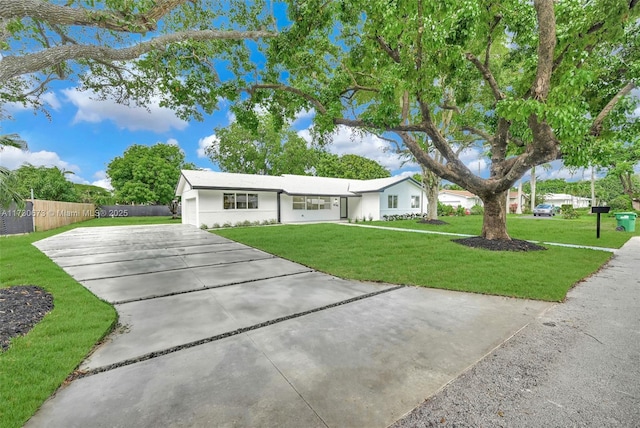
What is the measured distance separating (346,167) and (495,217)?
30.4 metres

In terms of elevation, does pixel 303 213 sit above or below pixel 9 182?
below

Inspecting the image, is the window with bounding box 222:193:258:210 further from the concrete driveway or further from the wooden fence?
the concrete driveway

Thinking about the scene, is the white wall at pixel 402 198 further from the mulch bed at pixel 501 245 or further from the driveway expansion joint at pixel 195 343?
the driveway expansion joint at pixel 195 343

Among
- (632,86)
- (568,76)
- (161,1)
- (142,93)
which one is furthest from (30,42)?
(632,86)

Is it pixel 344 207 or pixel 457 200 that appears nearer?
pixel 344 207

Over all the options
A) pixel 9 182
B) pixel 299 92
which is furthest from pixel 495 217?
pixel 9 182

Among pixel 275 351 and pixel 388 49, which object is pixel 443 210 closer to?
pixel 388 49

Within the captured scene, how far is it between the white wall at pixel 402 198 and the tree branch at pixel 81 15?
1923 centimetres

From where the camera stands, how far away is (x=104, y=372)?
2.61 meters

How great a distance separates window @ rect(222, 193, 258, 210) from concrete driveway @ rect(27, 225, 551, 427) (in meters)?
12.6

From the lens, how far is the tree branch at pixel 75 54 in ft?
13.7

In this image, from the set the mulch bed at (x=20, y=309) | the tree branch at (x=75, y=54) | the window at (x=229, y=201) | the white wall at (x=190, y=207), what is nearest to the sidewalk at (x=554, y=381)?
the mulch bed at (x=20, y=309)

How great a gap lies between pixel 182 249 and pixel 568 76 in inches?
435

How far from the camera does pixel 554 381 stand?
2416 millimetres
